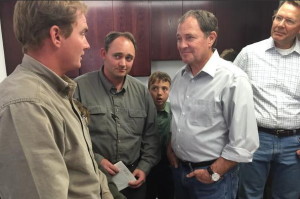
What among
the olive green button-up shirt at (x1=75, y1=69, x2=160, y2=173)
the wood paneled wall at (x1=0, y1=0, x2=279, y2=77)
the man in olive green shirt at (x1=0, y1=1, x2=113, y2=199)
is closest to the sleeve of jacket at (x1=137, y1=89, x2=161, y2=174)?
the olive green button-up shirt at (x1=75, y1=69, x2=160, y2=173)

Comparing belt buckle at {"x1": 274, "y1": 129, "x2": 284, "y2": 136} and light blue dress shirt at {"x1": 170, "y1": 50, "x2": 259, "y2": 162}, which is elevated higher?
light blue dress shirt at {"x1": 170, "y1": 50, "x2": 259, "y2": 162}

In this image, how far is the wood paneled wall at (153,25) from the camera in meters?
2.90

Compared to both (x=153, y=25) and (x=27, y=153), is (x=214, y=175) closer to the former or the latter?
(x=27, y=153)

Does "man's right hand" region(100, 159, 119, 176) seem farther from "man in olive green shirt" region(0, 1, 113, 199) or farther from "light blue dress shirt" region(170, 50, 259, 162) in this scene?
"man in olive green shirt" region(0, 1, 113, 199)

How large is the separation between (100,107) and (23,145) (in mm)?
850

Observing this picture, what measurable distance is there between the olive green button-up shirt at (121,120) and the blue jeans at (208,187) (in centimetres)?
25

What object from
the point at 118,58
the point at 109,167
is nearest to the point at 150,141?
the point at 109,167

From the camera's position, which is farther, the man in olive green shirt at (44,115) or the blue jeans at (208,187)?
the blue jeans at (208,187)

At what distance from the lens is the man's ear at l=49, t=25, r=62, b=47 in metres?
0.71

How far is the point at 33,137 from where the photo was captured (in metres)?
0.61

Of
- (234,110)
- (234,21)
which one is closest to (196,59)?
(234,110)

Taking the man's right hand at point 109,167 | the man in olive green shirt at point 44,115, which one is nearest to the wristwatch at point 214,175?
the man's right hand at point 109,167

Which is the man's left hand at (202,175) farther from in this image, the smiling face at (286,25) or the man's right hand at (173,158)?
the smiling face at (286,25)

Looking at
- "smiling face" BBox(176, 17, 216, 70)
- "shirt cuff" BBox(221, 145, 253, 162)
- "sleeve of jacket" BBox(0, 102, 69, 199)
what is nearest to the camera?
"sleeve of jacket" BBox(0, 102, 69, 199)
